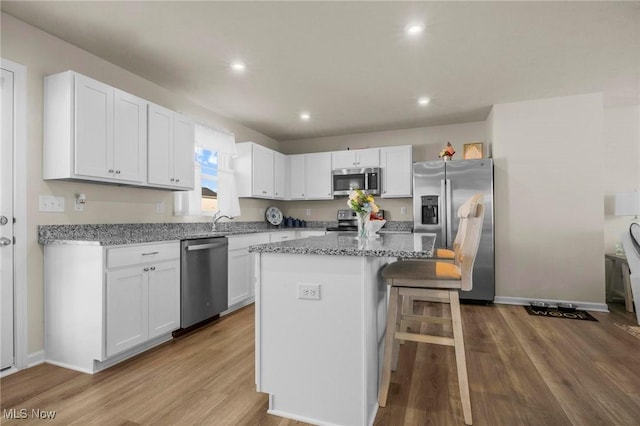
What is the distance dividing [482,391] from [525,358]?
0.71 m

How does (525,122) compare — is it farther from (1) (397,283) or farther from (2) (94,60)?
(2) (94,60)

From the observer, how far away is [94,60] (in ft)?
9.16

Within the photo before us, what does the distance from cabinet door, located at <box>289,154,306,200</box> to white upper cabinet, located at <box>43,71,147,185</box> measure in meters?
2.96

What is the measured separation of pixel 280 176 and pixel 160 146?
2431 mm

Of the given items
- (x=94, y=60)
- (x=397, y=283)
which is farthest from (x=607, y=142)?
(x=94, y=60)

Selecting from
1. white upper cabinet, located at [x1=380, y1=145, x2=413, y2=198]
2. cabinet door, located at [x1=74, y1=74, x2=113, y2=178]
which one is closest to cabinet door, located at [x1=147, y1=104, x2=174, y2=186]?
cabinet door, located at [x1=74, y1=74, x2=113, y2=178]

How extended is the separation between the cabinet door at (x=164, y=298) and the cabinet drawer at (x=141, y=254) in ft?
0.22

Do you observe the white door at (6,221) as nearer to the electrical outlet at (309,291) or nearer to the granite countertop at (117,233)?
the granite countertop at (117,233)

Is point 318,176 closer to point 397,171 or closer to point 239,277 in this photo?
point 397,171

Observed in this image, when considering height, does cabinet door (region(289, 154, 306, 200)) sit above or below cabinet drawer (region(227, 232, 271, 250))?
above

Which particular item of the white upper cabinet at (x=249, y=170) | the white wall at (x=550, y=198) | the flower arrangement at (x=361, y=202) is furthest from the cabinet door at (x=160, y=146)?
the white wall at (x=550, y=198)

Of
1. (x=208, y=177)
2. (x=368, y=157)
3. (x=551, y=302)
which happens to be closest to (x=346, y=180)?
(x=368, y=157)

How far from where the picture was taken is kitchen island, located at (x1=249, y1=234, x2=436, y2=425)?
1.62 metres

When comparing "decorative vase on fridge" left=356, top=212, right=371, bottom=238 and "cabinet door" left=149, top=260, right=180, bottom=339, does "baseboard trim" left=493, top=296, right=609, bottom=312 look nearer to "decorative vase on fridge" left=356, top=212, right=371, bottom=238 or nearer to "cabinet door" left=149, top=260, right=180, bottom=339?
"decorative vase on fridge" left=356, top=212, right=371, bottom=238
